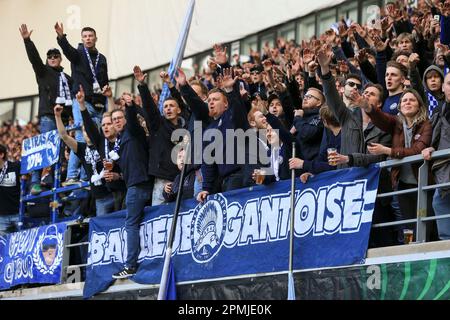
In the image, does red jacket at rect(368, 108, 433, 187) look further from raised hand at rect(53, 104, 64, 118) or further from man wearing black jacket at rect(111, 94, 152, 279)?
raised hand at rect(53, 104, 64, 118)

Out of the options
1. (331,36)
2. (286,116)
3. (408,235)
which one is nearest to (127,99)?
(286,116)

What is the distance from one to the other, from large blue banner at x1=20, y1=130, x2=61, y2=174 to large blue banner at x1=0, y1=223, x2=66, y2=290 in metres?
1.08

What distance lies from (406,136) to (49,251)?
7.23 metres

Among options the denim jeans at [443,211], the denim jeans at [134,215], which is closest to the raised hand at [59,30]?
the denim jeans at [134,215]

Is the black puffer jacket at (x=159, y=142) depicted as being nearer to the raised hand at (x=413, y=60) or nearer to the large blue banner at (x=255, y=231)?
the large blue banner at (x=255, y=231)

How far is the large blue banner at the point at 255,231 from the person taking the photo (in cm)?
1070

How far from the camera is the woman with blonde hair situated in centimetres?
1016

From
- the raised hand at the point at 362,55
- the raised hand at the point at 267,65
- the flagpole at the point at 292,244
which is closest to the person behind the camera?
the flagpole at the point at 292,244

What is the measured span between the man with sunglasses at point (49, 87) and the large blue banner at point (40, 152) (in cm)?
21

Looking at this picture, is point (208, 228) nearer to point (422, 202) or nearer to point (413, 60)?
point (413, 60)

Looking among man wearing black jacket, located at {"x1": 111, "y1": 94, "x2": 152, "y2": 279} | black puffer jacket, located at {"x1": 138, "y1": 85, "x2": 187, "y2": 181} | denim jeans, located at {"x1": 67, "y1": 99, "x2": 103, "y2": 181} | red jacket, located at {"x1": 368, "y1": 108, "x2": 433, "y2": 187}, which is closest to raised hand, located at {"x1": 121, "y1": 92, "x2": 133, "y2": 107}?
man wearing black jacket, located at {"x1": 111, "y1": 94, "x2": 152, "y2": 279}

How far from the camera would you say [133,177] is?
530 inches

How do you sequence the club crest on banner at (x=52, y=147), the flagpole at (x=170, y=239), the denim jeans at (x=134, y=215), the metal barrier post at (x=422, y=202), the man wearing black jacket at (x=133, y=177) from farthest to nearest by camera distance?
the club crest on banner at (x=52, y=147), the denim jeans at (x=134, y=215), the man wearing black jacket at (x=133, y=177), the flagpole at (x=170, y=239), the metal barrier post at (x=422, y=202)
